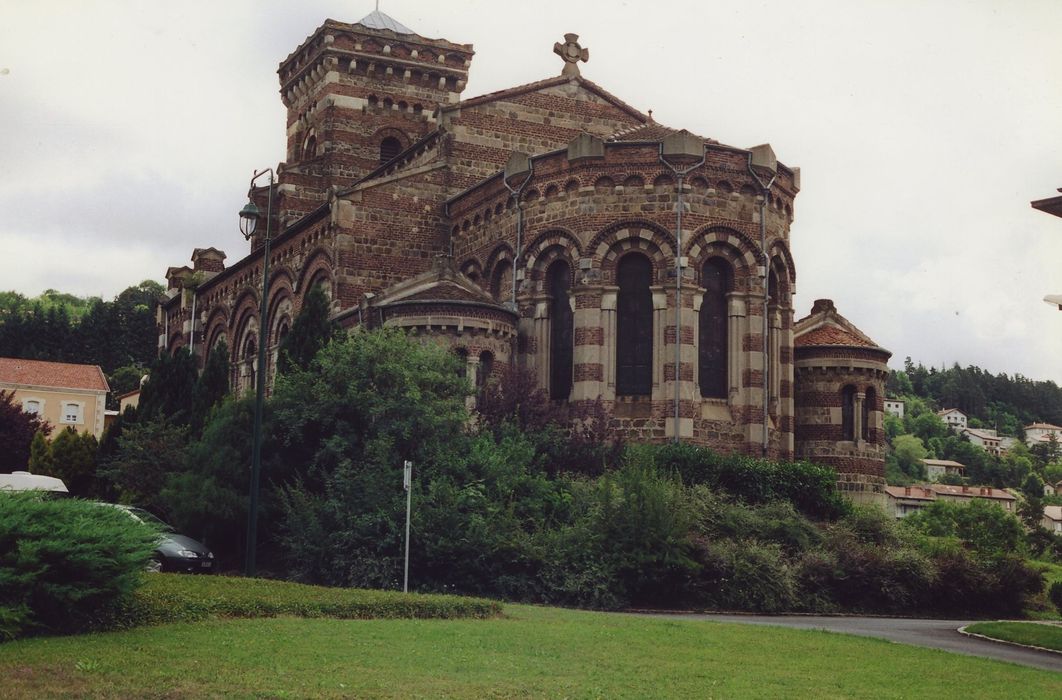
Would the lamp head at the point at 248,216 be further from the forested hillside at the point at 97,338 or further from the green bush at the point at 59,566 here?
the forested hillside at the point at 97,338

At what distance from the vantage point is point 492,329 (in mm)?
35375

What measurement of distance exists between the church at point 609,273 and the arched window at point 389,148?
9393 millimetres

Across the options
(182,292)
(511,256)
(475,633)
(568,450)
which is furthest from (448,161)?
(475,633)

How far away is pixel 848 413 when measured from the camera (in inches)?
1533

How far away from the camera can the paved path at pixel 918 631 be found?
19.4 m

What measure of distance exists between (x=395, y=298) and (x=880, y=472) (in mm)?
15509

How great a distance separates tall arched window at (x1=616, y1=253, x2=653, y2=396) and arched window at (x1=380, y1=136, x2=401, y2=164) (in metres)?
21.7

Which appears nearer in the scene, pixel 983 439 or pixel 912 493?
pixel 912 493

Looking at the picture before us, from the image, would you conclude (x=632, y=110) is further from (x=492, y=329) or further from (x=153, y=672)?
(x=153, y=672)

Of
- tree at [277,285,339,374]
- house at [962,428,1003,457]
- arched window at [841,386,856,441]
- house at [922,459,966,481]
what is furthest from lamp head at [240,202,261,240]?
house at [962,428,1003,457]

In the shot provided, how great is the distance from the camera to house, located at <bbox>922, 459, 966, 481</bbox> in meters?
161

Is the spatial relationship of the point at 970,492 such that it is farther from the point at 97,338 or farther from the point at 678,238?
the point at 678,238

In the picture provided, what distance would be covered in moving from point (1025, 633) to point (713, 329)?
50.5 ft

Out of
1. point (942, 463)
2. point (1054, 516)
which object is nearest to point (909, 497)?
point (1054, 516)
